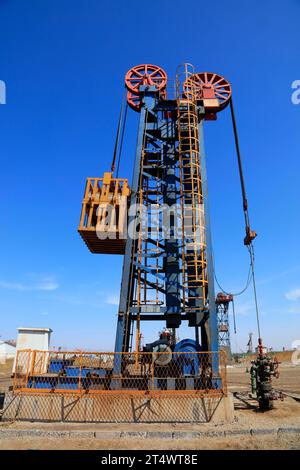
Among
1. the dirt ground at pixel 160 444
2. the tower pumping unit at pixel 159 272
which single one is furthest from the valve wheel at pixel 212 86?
the dirt ground at pixel 160 444

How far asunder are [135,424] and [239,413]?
3.50 meters

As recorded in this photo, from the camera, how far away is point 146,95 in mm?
13406

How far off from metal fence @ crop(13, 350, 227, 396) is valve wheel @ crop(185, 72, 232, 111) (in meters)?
11.1

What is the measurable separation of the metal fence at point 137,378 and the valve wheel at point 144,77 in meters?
11.6

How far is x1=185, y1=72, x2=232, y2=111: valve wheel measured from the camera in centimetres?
1398

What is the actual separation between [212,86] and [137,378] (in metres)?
13.1

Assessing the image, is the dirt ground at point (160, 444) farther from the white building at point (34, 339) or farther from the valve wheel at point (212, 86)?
the valve wheel at point (212, 86)

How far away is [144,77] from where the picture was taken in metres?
13.9

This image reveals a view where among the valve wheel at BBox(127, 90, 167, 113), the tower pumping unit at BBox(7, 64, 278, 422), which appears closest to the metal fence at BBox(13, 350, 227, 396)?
the tower pumping unit at BBox(7, 64, 278, 422)

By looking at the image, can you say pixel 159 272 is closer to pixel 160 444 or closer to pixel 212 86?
pixel 160 444

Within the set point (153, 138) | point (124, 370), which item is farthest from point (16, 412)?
point (153, 138)

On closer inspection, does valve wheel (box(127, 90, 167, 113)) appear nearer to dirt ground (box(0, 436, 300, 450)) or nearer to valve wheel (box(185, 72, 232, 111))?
valve wheel (box(185, 72, 232, 111))

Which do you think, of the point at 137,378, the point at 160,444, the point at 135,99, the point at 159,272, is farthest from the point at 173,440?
the point at 135,99
